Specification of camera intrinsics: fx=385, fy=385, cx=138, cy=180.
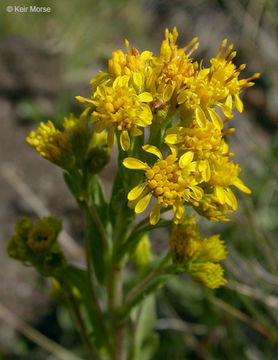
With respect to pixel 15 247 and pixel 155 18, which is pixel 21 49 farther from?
pixel 15 247

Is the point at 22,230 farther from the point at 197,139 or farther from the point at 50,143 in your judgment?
the point at 197,139

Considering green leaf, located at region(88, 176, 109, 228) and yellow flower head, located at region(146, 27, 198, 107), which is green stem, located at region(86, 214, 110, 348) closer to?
green leaf, located at region(88, 176, 109, 228)

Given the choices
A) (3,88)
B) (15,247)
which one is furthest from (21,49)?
(15,247)

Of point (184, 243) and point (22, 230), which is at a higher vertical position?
point (22, 230)

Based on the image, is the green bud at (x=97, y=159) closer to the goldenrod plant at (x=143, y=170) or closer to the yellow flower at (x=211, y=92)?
the goldenrod plant at (x=143, y=170)

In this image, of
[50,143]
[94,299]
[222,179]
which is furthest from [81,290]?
Answer: [222,179]

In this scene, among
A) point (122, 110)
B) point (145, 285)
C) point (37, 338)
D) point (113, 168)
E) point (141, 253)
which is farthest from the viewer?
point (113, 168)
